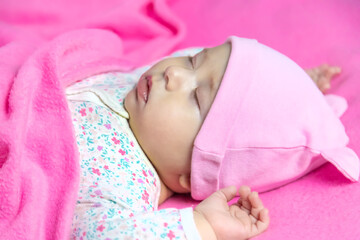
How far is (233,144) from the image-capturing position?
1.11 meters

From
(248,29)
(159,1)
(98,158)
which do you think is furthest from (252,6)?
(98,158)

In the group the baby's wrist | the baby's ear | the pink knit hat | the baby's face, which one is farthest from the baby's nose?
the baby's wrist

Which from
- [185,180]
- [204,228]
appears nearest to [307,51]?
[185,180]

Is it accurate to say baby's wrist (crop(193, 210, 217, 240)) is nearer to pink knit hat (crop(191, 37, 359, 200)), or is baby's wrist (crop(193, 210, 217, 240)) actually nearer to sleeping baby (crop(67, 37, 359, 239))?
sleeping baby (crop(67, 37, 359, 239))

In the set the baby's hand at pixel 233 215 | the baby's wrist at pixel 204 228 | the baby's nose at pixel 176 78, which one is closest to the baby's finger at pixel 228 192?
the baby's hand at pixel 233 215

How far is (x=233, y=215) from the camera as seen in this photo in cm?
106

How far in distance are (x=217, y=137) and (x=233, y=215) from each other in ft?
0.61

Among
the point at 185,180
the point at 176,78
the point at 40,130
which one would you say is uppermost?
the point at 176,78

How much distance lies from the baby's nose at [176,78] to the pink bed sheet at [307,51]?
A: 329 mm

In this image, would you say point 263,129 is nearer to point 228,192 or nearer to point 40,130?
point 228,192

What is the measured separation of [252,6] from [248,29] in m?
0.10

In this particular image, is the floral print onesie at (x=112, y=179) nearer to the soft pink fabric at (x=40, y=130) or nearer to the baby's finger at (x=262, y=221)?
the soft pink fabric at (x=40, y=130)

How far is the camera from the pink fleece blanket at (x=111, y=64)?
100cm

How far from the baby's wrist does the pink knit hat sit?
0.18 metres
